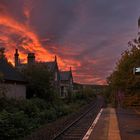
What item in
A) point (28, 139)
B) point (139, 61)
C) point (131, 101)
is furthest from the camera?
point (131, 101)

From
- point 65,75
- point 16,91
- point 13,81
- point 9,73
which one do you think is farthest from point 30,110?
point 65,75

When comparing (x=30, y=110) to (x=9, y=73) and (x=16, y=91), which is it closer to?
(x=16, y=91)

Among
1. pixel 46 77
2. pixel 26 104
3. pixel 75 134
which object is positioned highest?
pixel 46 77

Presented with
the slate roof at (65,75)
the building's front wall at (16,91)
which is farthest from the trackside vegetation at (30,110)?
the slate roof at (65,75)

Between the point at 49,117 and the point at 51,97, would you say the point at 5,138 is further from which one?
the point at 51,97

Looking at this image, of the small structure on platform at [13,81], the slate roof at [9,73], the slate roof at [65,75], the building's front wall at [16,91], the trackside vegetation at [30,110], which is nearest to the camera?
the trackside vegetation at [30,110]

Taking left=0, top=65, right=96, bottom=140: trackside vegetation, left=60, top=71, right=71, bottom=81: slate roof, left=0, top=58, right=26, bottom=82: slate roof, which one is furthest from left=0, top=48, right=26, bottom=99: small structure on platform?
left=60, top=71, right=71, bottom=81: slate roof

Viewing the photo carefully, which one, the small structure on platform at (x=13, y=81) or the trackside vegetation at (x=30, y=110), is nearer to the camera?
the trackside vegetation at (x=30, y=110)

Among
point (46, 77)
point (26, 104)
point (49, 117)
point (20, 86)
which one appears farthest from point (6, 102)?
point (46, 77)

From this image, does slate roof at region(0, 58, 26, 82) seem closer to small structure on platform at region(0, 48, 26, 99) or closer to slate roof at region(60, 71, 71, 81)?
small structure on platform at region(0, 48, 26, 99)

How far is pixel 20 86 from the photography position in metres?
39.8

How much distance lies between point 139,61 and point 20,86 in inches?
548

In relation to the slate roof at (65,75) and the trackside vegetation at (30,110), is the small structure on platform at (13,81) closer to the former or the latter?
the trackside vegetation at (30,110)

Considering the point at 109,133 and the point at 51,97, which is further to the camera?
the point at 51,97
